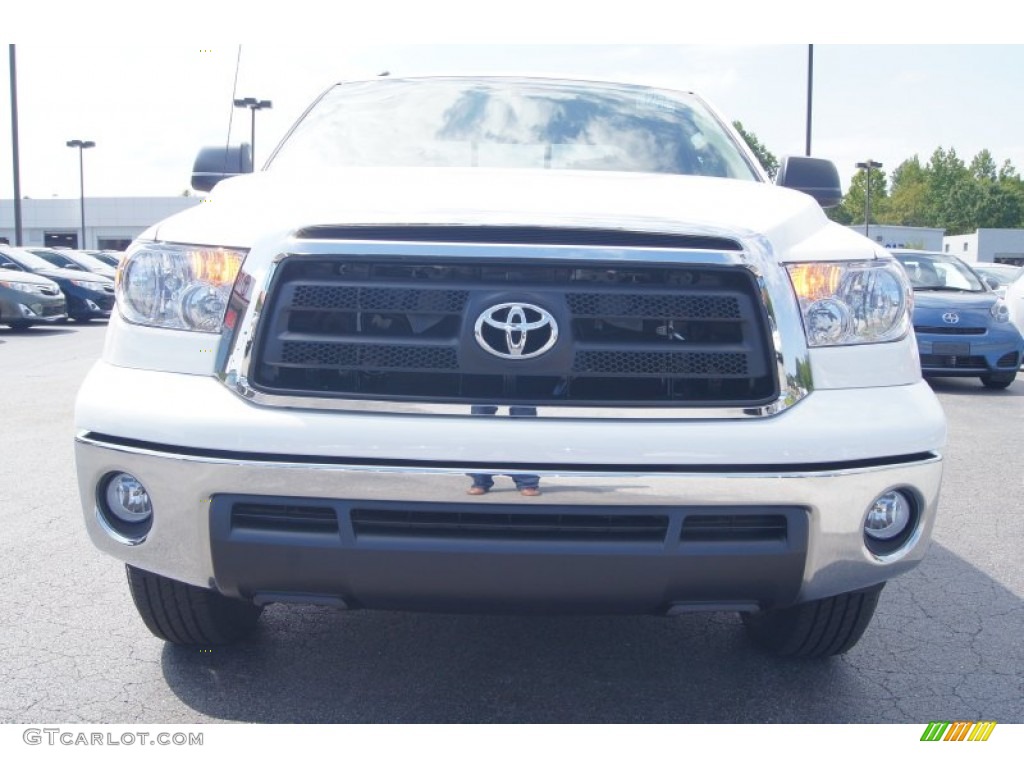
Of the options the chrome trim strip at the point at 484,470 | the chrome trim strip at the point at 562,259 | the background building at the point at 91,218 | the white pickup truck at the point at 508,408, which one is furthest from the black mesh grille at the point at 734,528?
the background building at the point at 91,218

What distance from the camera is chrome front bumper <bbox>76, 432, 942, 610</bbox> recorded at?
2332 millimetres

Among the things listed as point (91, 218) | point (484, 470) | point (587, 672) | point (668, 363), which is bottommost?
point (587, 672)

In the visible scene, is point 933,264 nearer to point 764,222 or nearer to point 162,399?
point 764,222

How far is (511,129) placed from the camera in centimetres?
387

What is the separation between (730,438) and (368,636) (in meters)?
1.60

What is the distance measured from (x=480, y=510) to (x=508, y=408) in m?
0.25

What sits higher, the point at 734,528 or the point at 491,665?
the point at 734,528

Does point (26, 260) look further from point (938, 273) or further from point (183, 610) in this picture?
point (183, 610)

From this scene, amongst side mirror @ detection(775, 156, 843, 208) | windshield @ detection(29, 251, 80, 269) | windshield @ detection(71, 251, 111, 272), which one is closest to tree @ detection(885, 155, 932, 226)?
windshield @ detection(71, 251, 111, 272)

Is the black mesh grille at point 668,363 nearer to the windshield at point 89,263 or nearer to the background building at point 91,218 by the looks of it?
the windshield at point 89,263

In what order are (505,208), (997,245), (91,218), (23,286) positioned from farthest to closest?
(997,245), (91,218), (23,286), (505,208)

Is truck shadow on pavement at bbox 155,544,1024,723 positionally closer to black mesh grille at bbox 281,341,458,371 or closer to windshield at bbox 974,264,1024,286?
black mesh grille at bbox 281,341,458,371
